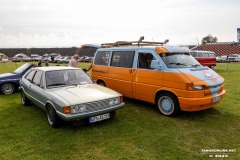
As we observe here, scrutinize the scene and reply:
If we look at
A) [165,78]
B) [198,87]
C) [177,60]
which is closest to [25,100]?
[165,78]

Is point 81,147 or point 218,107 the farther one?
point 218,107

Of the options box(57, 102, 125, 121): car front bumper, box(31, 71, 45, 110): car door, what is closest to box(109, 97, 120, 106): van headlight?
box(57, 102, 125, 121): car front bumper

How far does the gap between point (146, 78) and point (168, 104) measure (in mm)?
1017

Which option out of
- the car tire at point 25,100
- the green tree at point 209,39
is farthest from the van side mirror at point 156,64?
the green tree at point 209,39

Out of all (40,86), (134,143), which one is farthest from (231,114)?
(40,86)

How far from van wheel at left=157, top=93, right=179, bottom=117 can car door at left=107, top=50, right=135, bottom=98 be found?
118cm

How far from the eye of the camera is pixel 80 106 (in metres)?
4.28

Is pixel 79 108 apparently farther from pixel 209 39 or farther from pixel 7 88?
pixel 209 39

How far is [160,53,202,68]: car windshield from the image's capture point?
5.49 metres

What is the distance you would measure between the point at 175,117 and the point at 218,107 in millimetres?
1855

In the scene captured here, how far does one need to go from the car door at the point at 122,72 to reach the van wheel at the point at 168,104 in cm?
118

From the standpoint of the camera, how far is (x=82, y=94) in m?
4.65

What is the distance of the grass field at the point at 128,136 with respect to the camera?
3.65 metres

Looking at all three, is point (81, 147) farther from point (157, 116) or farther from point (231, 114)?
point (231, 114)
